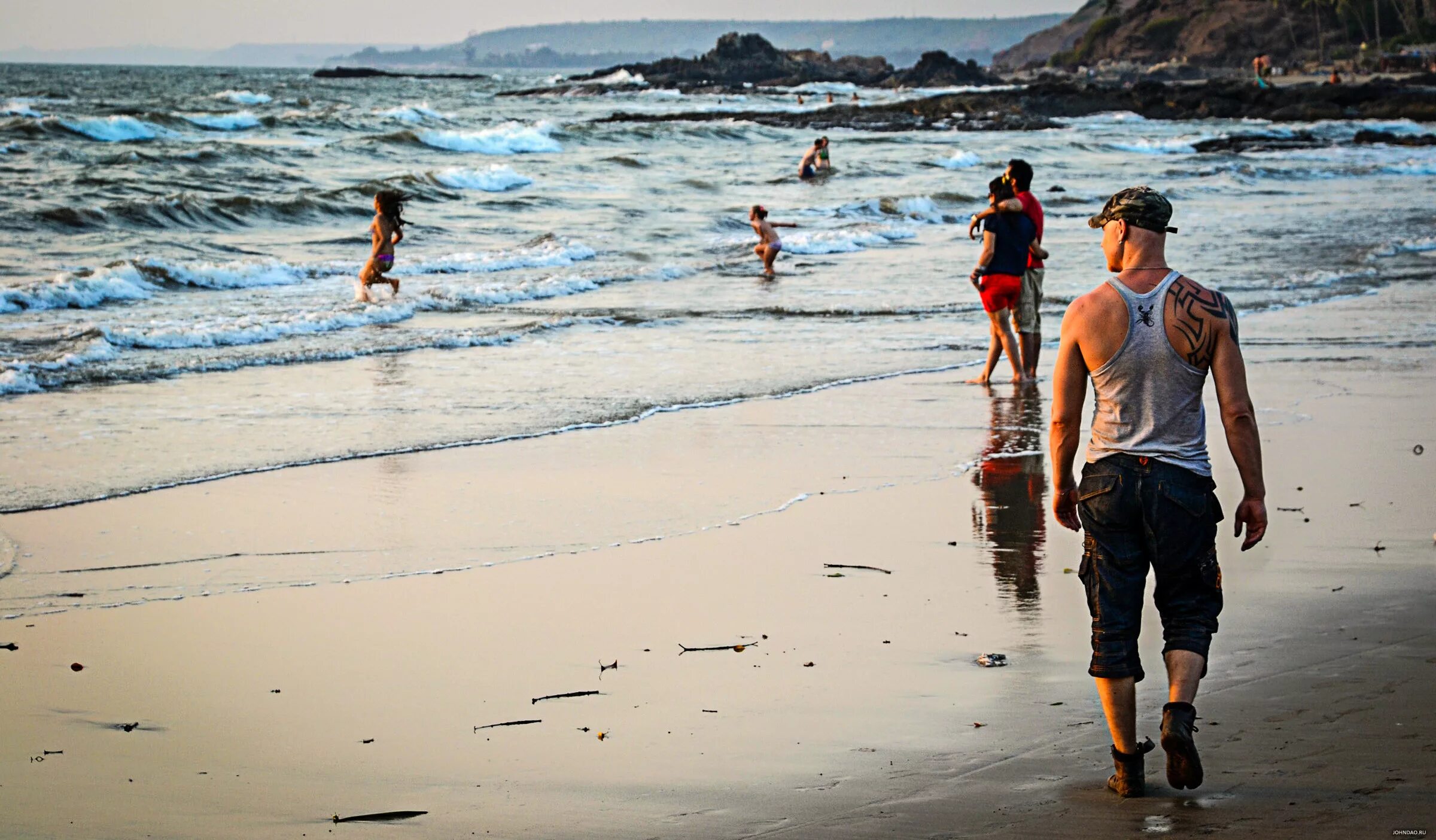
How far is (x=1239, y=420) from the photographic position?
3680mm

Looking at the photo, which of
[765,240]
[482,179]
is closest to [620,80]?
[482,179]

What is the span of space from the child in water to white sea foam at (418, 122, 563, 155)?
28.9m

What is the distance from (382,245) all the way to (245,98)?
62.6 metres

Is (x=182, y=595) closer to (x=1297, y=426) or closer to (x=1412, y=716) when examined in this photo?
(x=1412, y=716)

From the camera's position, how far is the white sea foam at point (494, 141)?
45.1 meters

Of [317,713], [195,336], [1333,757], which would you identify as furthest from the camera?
[195,336]

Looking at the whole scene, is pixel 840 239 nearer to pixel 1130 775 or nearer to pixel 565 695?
pixel 565 695

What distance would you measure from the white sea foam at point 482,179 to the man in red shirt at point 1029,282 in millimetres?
21332

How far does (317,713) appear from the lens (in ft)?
14.2

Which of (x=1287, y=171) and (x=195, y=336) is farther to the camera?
(x=1287, y=171)

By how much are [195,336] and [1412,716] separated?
35.6 feet

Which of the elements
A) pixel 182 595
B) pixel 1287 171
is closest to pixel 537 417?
pixel 182 595

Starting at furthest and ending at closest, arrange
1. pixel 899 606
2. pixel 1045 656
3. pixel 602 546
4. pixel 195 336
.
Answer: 1. pixel 195 336
2. pixel 602 546
3. pixel 899 606
4. pixel 1045 656

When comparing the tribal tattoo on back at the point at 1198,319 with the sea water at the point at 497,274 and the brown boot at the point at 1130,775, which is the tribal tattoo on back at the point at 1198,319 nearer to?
the brown boot at the point at 1130,775
